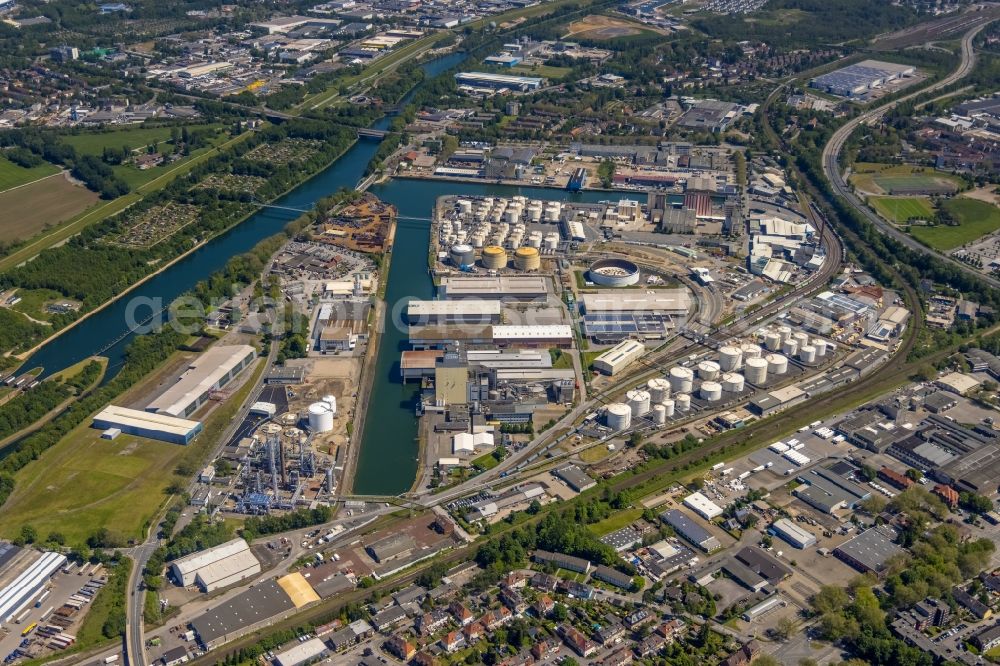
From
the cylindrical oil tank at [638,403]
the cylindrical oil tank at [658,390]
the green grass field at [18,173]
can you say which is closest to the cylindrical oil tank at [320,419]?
the cylindrical oil tank at [638,403]

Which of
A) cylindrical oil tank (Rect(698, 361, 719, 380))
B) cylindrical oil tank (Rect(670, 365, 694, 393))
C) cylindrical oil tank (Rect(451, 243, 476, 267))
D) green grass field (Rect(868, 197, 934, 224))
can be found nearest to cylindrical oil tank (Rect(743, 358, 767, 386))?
cylindrical oil tank (Rect(698, 361, 719, 380))

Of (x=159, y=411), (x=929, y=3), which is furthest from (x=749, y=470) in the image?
(x=929, y=3)

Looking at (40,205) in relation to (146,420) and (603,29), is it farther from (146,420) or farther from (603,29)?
(603,29)

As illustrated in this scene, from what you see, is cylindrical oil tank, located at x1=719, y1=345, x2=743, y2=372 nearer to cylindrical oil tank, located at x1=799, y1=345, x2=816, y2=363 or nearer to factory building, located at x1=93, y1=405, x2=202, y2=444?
cylindrical oil tank, located at x1=799, y1=345, x2=816, y2=363

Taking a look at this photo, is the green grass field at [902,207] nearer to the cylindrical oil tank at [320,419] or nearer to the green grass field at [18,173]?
the cylindrical oil tank at [320,419]

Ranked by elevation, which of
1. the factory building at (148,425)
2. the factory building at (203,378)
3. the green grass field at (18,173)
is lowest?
the factory building at (148,425)
